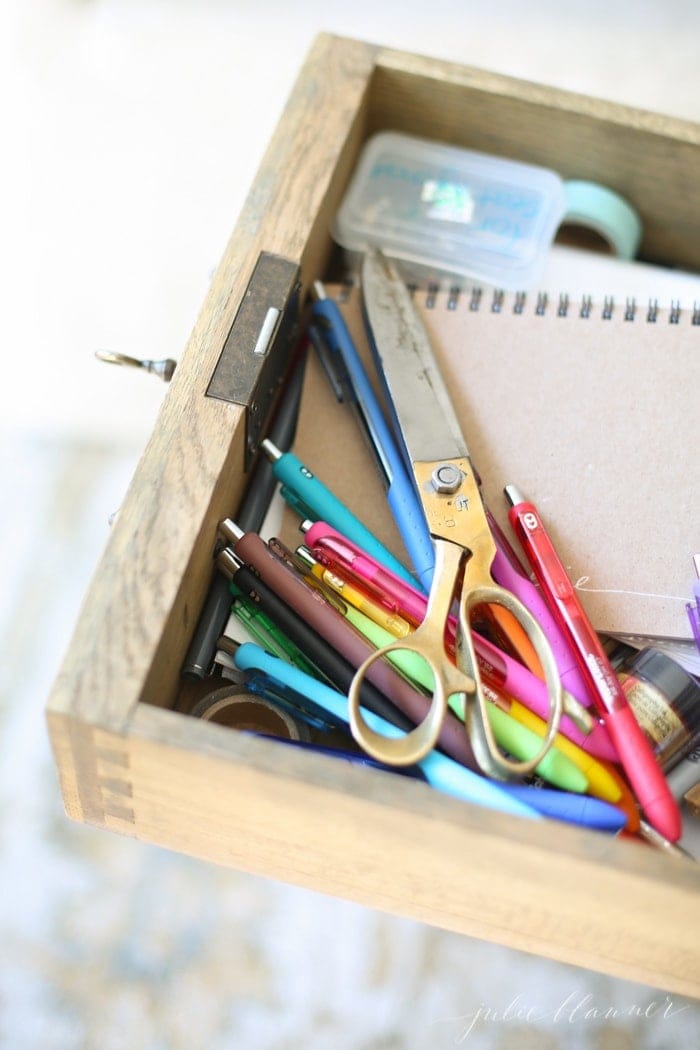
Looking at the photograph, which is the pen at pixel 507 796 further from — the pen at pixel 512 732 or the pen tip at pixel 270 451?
the pen tip at pixel 270 451

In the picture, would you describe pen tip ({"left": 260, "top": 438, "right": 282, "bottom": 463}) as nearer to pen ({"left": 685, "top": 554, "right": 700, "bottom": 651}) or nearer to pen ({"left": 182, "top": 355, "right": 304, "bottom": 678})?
pen ({"left": 182, "top": 355, "right": 304, "bottom": 678})

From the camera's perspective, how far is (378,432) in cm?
47

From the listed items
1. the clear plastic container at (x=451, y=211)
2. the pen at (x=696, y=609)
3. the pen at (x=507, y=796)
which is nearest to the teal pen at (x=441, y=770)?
the pen at (x=507, y=796)

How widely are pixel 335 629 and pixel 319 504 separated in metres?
0.06

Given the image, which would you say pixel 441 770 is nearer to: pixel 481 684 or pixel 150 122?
pixel 481 684

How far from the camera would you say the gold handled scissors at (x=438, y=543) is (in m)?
0.38

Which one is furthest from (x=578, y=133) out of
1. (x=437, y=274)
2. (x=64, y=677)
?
(x=64, y=677)

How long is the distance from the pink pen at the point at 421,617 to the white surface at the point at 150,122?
11.1 inches

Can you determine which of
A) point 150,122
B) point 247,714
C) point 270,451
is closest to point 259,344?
point 270,451

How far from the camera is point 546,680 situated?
40 cm

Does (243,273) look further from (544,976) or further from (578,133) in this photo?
(544,976)

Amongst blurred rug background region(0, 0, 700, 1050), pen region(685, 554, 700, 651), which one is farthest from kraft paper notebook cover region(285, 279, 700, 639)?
blurred rug background region(0, 0, 700, 1050)

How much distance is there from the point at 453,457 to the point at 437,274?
14cm

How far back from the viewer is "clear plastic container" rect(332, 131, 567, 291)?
55cm
